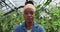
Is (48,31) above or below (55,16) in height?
below

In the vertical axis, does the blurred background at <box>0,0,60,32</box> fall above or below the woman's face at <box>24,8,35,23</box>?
below

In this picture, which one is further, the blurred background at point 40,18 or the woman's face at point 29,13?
the blurred background at point 40,18

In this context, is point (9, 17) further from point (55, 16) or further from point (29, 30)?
point (29, 30)

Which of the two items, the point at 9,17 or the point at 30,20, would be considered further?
the point at 9,17

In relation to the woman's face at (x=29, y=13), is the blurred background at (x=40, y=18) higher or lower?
lower

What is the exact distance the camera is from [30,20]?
347 centimetres

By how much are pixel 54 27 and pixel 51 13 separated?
402mm

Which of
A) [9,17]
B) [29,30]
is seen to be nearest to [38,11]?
[9,17]

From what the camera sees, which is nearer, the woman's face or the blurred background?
the woman's face

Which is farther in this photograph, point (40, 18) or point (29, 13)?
point (40, 18)

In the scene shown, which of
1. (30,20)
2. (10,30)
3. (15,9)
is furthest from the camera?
(15,9)

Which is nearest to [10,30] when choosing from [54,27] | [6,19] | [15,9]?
[6,19]

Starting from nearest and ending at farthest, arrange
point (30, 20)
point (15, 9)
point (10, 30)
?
point (30, 20) < point (10, 30) < point (15, 9)

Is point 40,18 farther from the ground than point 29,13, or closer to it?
closer to it
